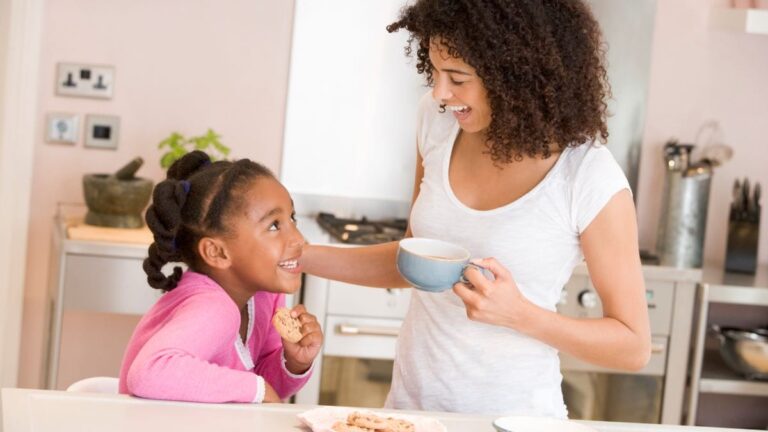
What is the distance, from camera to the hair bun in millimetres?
1893

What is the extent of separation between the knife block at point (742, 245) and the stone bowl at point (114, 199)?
180cm

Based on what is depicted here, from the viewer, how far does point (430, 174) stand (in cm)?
195

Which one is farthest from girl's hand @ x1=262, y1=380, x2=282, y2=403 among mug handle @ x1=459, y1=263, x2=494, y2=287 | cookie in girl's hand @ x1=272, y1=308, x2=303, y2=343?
mug handle @ x1=459, y1=263, x2=494, y2=287

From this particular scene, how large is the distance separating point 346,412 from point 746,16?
238cm

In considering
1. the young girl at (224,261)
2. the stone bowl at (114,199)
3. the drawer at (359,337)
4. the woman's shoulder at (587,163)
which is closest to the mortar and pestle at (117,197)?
the stone bowl at (114,199)

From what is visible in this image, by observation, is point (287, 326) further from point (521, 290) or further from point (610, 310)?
point (610, 310)

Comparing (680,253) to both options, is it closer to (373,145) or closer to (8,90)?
(373,145)

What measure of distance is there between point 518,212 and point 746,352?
5.94ft

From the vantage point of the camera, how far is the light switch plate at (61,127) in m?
3.43

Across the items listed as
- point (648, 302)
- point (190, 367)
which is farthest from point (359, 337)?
point (190, 367)

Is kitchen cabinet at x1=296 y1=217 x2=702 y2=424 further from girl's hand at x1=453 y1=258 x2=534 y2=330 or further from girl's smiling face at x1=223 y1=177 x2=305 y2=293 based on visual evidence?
girl's hand at x1=453 y1=258 x2=534 y2=330

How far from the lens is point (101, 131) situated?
347 cm

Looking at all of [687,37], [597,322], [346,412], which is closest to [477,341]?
[597,322]

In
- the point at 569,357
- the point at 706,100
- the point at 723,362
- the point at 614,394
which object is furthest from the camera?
the point at 706,100
